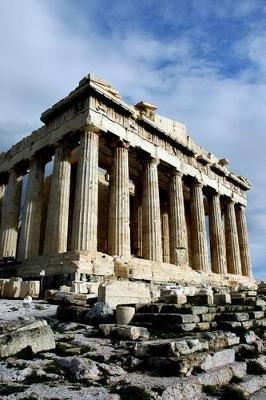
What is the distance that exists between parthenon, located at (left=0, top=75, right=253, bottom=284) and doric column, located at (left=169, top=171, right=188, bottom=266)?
0.07 metres

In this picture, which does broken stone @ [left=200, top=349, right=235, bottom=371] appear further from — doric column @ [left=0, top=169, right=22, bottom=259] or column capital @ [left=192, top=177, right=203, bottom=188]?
column capital @ [left=192, top=177, right=203, bottom=188]

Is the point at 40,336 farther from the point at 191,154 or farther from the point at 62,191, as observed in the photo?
the point at 191,154

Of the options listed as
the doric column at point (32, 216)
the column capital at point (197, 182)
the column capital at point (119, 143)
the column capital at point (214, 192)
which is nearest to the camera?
the doric column at point (32, 216)

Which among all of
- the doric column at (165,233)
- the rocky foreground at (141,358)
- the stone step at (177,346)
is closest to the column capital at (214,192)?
the doric column at (165,233)

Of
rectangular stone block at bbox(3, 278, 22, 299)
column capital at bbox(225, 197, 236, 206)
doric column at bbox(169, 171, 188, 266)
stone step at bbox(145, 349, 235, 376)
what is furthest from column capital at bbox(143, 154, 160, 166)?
stone step at bbox(145, 349, 235, 376)

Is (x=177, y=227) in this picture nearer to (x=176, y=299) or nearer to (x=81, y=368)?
(x=176, y=299)

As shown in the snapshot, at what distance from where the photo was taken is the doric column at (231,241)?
2947cm

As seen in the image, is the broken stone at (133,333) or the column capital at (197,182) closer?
the broken stone at (133,333)

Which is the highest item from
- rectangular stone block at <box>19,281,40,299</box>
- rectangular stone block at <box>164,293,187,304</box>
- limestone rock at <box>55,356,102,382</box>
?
rectangular stone block at <box>19,281,40,299</box>

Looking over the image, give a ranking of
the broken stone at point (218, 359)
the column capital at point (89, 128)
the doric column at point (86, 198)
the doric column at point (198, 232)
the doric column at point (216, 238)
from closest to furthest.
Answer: the broken stone at point (218, 359) < the doric column at point (86, 198) < the column capital at point (89, 128) < the doric column at point (198, 232) < the doric column at point (216, 238)

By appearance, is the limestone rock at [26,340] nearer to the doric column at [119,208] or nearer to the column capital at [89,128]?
the doric column at [119,208]

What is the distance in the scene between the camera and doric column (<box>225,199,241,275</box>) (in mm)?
29469

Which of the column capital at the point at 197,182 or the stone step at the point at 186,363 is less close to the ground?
the column capital at the point at 197,182

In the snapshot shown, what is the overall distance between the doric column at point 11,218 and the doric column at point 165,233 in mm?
10861
